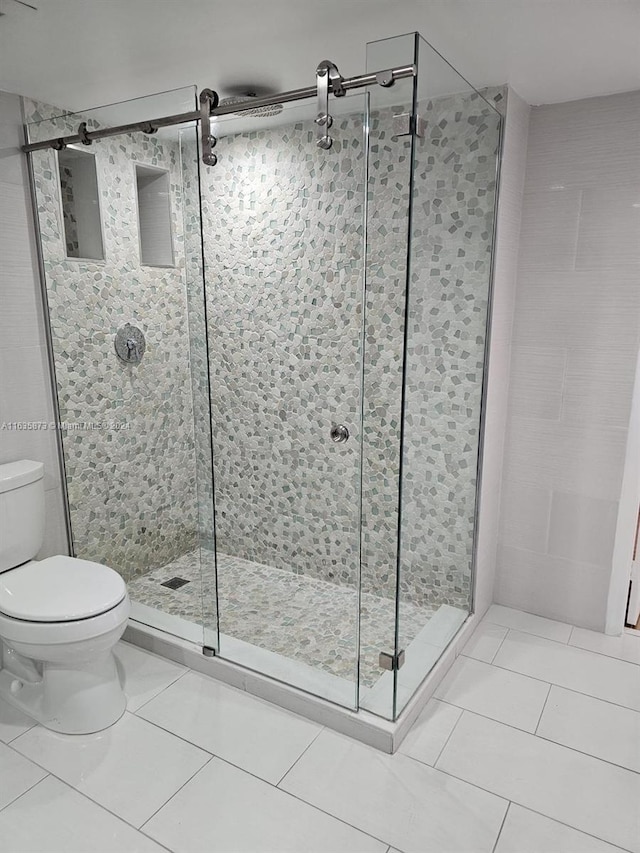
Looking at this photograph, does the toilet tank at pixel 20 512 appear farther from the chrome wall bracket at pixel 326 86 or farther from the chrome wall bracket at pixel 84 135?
the chrome wall bracket at pixel 326 86

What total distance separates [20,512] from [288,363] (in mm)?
1263

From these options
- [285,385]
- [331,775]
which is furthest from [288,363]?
[331,775]

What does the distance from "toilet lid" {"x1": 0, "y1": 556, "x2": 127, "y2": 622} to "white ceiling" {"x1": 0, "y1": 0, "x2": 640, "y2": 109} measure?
1720 millimetres

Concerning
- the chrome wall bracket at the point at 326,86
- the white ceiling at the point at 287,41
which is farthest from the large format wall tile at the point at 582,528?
the chrome wall bracket at the point at 326,86

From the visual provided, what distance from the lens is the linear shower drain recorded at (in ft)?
9.18

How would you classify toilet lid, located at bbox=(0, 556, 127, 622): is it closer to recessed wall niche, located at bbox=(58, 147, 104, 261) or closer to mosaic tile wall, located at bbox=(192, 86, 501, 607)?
mosaic tile wall, located at bbox=(192, 86, 501, 607)

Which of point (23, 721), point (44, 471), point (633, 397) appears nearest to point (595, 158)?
point (633, 397)

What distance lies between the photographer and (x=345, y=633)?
8.11ft

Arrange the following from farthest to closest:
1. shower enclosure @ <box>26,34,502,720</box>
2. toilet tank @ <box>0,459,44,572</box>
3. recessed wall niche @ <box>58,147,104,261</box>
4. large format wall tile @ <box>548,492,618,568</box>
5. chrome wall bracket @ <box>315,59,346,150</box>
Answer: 1. large format wall tile @ <box>548,492,618,568</box>
2. recessed wall niche @ <box>58,147,104,261</box>
3. toilet tank @ <box>0,459,44,572</box>
4. shower enclosure @ <box>26,34,502,720</box>
5. chrome wall bracket @ <box>315,59,346,150</box>

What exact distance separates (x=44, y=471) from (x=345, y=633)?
140cm

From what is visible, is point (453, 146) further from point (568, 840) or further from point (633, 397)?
point (568, 840)

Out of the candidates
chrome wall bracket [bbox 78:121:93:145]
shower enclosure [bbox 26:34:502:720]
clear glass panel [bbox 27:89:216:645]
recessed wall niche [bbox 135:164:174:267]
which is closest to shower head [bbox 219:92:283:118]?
shower enclosure [bbox 26:34:502:720]

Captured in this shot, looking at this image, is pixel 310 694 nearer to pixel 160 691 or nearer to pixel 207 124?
pixel 160 691

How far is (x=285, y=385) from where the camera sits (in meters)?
2.82
